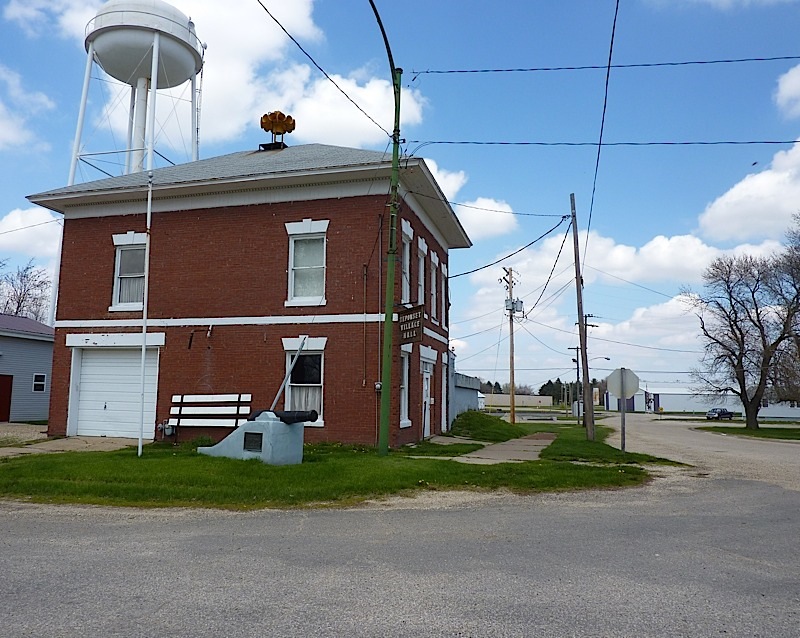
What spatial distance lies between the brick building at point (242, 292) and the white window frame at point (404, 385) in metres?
0.05

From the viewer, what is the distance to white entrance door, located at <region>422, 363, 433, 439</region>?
20.2 m

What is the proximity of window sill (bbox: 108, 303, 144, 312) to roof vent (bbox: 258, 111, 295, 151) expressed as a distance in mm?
6940

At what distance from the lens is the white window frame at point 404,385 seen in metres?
18.0

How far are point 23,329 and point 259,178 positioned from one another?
15.2m

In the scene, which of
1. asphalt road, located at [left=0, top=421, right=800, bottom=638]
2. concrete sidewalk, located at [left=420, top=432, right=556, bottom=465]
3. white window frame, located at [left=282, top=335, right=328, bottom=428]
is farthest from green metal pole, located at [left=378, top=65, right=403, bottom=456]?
asphalt road, located at [left=0, top=421, right=800, bottom=638]

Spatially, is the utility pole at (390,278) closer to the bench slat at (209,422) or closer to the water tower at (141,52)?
the bench slat at (209,422)

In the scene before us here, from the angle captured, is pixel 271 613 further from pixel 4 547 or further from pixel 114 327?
pixel 114 327

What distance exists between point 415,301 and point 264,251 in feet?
14.7

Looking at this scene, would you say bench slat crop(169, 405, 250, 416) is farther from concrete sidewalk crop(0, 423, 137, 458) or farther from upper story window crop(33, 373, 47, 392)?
upper story window crop(33, 373, 47, 392)

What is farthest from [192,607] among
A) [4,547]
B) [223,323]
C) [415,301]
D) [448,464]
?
[415,301]

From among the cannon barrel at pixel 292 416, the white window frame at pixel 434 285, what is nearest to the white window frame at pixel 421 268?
the white window frame at pixel 434 285

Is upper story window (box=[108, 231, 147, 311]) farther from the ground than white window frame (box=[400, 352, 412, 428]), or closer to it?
farther from the ground

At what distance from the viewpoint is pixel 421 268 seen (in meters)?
20.6

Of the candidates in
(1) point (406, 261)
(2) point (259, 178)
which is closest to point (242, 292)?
(2) point (259, 178)
